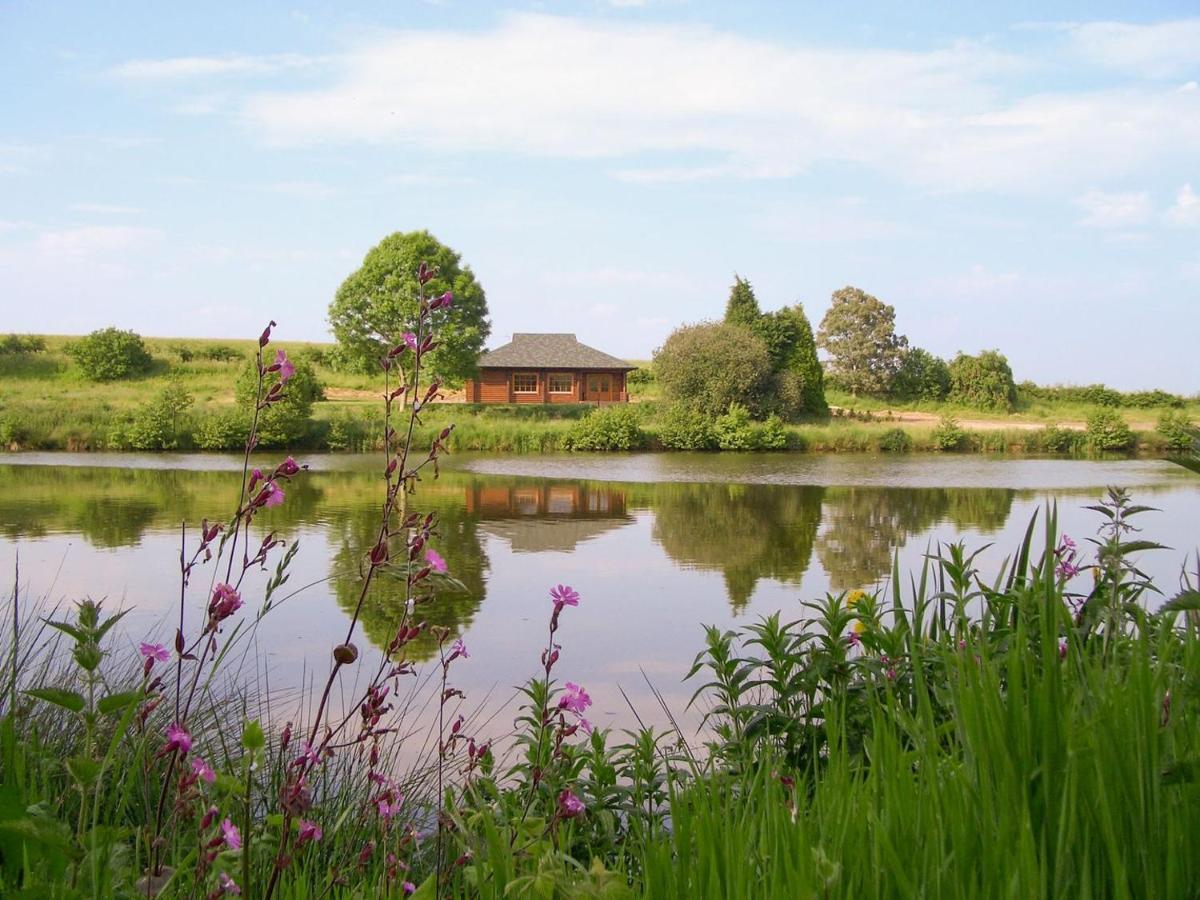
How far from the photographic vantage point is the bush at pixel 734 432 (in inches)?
1085

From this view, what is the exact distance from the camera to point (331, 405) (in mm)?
30938

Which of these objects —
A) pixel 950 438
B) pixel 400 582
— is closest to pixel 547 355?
pixel 950 438

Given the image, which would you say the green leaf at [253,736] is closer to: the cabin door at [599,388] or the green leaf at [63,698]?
the green leaf at [63,698]

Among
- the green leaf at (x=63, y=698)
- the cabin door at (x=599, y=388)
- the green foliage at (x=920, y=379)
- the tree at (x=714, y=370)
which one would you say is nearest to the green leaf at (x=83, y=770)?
the green leaf at (x=63, y=698)

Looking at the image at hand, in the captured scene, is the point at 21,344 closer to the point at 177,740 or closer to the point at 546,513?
the point at 546,513

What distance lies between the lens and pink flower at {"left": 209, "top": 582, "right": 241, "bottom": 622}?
48.6 inches

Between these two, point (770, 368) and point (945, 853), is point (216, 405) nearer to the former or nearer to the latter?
point (770, 368)

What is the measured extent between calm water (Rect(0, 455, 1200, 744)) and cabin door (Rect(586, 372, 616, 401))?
57.8 ft

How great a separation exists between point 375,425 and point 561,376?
1441 cm

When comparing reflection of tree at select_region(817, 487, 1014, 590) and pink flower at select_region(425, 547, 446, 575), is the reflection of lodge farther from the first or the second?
pink flower at select_region(425, 547, 446, 575)

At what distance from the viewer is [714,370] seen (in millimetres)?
29656

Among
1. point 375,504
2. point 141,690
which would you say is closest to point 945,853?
point 141,690

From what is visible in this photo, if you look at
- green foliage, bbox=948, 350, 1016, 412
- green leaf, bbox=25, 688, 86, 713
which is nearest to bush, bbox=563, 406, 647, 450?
green foliage, bbox=948, 350, 1016, 412

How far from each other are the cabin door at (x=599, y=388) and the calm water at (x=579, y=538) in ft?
57.8
